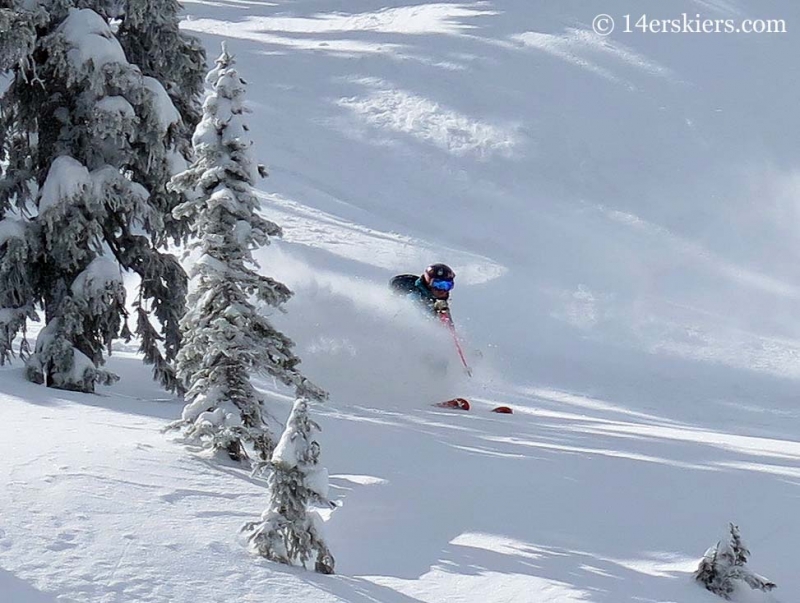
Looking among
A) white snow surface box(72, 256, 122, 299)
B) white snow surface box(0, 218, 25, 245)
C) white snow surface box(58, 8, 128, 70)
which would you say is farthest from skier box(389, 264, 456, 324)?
white snow surface box(0, 218, 25, 245)

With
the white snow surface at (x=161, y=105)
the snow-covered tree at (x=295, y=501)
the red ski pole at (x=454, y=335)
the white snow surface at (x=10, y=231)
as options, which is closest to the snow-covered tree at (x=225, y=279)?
the snow-covered tree at (x=295, y=501)

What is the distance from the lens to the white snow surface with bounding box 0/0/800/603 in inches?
293

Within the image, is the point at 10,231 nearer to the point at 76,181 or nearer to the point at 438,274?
the point at 76,181

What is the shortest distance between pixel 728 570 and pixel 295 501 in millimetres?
3061

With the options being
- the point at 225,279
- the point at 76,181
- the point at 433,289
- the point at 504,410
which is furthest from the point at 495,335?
the point at 225,279

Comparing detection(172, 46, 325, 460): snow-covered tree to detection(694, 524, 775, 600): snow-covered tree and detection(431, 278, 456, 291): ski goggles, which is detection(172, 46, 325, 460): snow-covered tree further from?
detection(431, 278, 456, 291): ski goggles

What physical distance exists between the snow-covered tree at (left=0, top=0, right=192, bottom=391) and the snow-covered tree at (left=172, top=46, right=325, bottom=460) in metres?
2.50

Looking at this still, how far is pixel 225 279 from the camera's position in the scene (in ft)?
29.9

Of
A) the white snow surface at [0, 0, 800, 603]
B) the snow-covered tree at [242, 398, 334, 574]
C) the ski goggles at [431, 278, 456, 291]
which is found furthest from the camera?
the ski goggles at [431, 278, 456, 291]

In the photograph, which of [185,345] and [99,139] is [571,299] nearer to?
[99,139]

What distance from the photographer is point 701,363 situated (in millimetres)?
19312

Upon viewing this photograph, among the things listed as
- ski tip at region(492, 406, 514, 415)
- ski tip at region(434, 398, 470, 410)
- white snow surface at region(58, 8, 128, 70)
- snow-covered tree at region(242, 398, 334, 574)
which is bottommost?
snow-covered tree at region(242, 398, 334, 574)

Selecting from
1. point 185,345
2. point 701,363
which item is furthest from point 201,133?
point 701,363

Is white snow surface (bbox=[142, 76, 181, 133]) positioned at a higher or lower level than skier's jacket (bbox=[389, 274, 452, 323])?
higher
